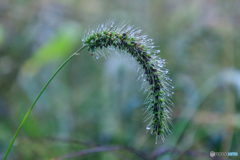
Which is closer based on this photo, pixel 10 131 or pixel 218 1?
pixel 10 131

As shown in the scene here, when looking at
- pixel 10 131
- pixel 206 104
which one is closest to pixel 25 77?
pixel 10 131

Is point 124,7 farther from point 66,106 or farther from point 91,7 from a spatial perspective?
point 66,106

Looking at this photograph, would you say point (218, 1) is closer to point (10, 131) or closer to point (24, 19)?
point (24, 19)

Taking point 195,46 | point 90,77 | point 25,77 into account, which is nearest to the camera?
point 25,77

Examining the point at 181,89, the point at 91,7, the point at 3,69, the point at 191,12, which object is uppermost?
the point at 91,7

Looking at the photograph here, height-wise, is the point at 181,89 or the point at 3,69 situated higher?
the point at 3,69

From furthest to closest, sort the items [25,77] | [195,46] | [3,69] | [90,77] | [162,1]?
[162,1] < [90,77] < [195,46] < [3,69] < [25,77]

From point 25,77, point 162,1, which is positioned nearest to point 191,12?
point 162,1
